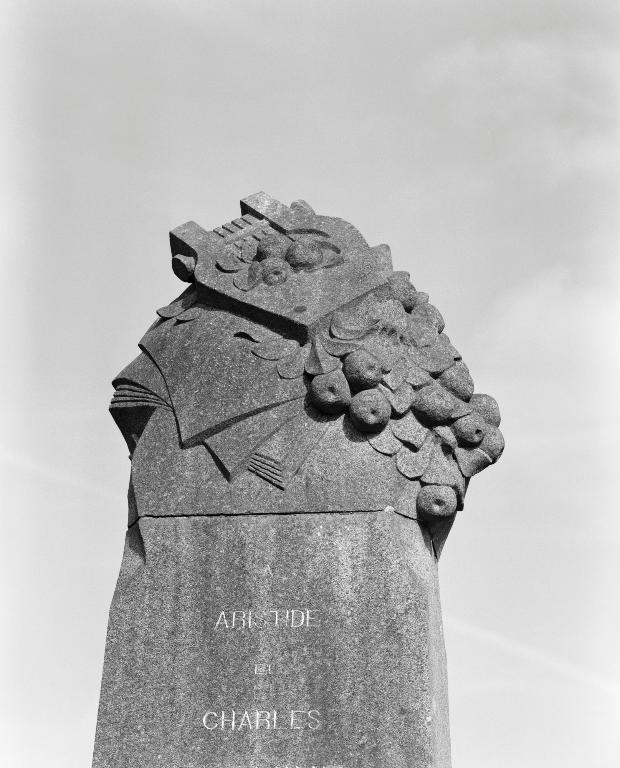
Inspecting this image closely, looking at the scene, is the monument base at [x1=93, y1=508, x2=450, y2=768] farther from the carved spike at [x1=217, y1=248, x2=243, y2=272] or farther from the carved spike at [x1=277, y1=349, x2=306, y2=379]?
the carved spike at [x1=217, y1=248, x2=243, y2=272]

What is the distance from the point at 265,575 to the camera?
A: 9.01 meters

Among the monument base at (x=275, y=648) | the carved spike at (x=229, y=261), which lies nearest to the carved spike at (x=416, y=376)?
the monument base at (x=275, y=648)

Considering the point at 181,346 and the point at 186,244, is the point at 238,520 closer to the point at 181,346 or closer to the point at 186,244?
the point at 181,346

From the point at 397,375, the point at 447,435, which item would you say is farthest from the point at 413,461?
the point at 397,375

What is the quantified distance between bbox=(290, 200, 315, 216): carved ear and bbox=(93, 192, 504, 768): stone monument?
67 centimetres

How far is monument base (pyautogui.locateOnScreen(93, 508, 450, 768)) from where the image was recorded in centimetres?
854

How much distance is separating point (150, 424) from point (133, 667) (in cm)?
178

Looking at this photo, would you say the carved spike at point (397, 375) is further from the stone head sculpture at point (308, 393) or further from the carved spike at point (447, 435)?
the carved spike at point (447, 435)

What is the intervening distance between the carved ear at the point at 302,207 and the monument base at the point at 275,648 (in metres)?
2.90

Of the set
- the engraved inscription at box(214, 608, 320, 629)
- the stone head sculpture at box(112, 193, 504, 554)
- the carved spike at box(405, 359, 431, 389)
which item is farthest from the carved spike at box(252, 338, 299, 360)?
the engraved inscription at box(214, 608, 320, 629)

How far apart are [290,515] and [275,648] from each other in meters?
0.90

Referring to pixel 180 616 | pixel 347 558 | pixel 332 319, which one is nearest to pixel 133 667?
pixel 180 616

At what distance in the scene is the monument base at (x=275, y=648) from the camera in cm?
854

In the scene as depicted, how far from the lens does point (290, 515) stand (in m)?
9.15
